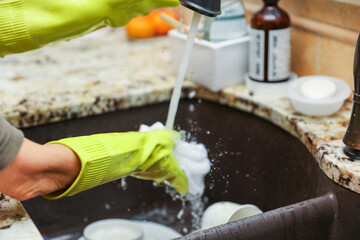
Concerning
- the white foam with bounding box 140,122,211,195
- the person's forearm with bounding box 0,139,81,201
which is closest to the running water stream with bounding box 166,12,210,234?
the white foam with bounding box 140,122,211,195

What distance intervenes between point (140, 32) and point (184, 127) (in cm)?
57

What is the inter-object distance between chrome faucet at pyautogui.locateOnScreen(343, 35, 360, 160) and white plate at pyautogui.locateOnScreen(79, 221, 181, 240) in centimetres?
45

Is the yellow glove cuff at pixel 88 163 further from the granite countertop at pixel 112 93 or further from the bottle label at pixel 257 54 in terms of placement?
the bottle label at pixel 257 54

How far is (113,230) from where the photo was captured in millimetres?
1060

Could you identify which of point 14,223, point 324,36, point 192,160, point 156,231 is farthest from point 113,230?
point 324,36

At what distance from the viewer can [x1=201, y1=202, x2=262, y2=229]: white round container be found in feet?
3.10

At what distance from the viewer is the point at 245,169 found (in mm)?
968

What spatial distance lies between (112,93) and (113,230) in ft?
1.07

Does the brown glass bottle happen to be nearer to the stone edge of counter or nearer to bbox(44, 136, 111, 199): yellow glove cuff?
bbox(44, 136, 111, 199): yellow glove cuff

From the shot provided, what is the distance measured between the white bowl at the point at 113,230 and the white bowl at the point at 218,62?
385mm

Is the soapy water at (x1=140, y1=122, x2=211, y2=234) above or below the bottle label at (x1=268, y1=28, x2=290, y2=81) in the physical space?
below

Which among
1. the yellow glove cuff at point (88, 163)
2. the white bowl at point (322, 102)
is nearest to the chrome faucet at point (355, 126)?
the white bowl at point (322, 102)

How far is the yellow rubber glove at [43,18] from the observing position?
0.86m

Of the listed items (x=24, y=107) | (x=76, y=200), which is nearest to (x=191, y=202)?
(x=76, y=200)
